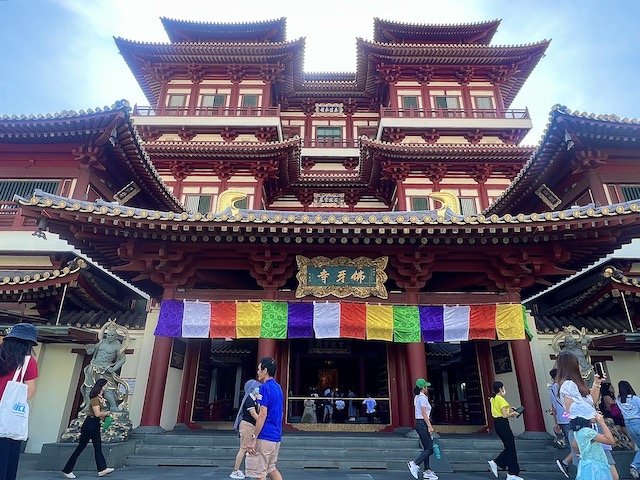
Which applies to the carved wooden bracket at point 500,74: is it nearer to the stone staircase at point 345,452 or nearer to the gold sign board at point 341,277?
the gold sign board at point 341,277

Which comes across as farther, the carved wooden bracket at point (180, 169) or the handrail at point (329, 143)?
the handrail at point (329, 143)

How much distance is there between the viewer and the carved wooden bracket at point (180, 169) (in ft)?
65.5

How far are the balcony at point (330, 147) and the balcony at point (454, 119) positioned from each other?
221cm

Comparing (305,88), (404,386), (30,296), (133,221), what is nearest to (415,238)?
(404,386)

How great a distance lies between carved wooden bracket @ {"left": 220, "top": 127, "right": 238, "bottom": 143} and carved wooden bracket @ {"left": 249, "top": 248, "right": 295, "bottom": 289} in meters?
13.3

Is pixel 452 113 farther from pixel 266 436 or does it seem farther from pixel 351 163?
pixel 266 436

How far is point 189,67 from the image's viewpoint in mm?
23281

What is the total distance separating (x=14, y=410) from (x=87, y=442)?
4055 mm

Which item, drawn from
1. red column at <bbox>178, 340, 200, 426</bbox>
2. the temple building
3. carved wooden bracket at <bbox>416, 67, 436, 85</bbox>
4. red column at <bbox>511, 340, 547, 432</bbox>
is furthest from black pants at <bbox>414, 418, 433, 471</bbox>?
carved wooden bracket at <bbox>416, 67, 436, 85</bbox>

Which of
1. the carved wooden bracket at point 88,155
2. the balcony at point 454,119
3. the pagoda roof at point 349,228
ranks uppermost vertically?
the balcony at point 454,119

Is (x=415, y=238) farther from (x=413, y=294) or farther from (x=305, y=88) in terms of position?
(x=305, y=88)

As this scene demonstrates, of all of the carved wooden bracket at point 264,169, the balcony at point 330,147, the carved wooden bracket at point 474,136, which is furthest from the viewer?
the balcony at point 330,147

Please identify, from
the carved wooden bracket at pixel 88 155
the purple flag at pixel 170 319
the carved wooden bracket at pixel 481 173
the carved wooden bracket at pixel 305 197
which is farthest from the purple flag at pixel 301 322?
the carved wooden bracket at pixel 481 173

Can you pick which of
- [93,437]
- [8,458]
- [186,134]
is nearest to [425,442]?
[93,437]
